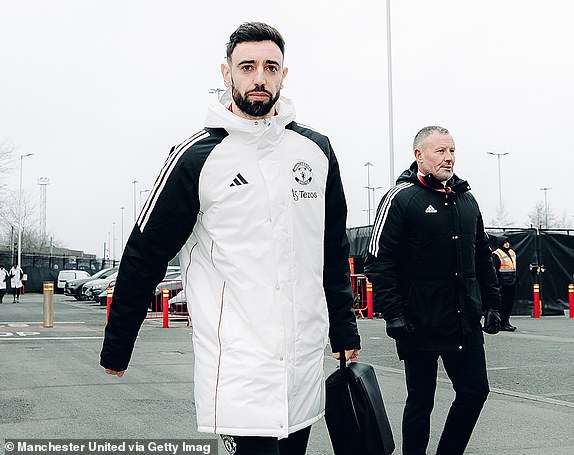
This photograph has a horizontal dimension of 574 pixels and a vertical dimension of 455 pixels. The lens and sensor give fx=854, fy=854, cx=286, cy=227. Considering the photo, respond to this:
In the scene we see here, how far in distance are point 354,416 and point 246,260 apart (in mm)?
822

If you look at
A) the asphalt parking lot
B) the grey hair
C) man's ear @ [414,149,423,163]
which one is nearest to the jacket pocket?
man's ear @ [414,149,423,163]

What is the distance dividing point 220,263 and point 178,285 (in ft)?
71.1

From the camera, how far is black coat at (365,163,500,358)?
4820 millimetres

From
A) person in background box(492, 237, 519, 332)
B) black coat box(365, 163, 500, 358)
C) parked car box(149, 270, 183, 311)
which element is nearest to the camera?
black coat box(365, 163, 500, 358)

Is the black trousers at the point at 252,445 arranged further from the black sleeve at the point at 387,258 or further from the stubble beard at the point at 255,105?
the black sleeve at the point at 387,258

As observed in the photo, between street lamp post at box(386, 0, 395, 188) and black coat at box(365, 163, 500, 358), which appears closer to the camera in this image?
black coat at box(365, 163, 500, 358)

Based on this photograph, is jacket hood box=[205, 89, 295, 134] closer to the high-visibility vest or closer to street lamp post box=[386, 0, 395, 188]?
the high-visibility vest

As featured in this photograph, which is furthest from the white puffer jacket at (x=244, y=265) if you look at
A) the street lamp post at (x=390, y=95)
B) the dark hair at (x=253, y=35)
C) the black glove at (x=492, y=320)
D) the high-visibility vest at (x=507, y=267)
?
the street lamp post at (x=390, y=95)

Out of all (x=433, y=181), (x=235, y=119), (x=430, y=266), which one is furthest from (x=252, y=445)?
(x=433, y=181)

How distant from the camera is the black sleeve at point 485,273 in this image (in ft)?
16.8

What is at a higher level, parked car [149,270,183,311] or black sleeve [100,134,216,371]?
black sleeve [100,134,216,371]

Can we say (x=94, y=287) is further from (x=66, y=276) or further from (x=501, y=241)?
(x=501, y=241)

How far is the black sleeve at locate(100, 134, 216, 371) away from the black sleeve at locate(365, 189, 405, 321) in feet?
6.24

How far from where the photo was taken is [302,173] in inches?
129
